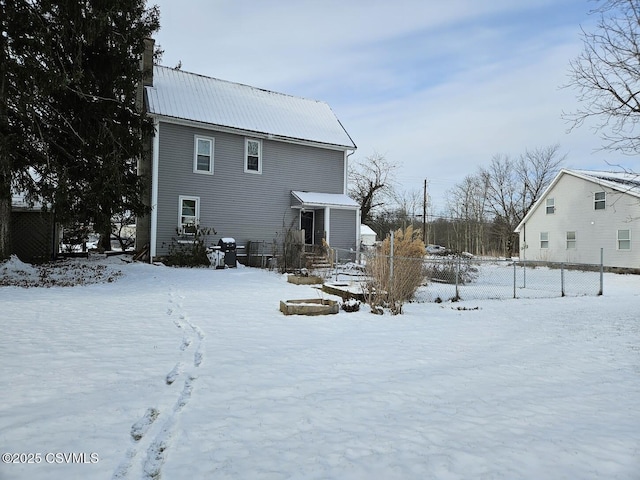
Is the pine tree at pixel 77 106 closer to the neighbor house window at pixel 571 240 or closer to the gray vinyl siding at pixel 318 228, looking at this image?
the gray vinyl siding at pixel 318 228

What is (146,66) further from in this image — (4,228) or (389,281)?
(389,281)

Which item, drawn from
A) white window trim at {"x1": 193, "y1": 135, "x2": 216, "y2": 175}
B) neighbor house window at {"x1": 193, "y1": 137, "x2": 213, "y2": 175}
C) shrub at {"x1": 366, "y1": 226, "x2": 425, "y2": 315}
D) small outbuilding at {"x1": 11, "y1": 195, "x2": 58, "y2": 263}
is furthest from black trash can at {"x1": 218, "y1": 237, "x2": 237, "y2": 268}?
shrub at {"x1": 366, "y1": 226, "x2": 425, "y2": 315}

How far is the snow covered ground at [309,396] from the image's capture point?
2.64 m

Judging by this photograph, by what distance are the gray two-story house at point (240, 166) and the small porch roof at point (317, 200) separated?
0.16 ft

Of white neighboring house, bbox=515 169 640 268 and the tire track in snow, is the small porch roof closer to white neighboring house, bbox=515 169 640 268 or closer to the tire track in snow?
white neighboring house, bbox=515 169 640 268

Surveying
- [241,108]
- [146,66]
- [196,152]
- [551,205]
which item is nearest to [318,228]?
[196,152]

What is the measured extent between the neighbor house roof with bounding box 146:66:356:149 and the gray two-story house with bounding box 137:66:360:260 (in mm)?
51

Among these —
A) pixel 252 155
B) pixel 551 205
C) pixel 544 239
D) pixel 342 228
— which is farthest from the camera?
pixel 544 239

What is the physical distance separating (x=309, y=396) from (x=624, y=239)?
23090 mm

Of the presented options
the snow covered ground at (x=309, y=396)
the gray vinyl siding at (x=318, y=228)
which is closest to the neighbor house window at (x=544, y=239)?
the gray vinyl siding at (x=318, y=228)

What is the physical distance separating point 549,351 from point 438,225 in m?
51.9

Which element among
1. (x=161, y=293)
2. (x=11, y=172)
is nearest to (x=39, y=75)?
(x=11, y=172)

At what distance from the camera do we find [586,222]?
22.7 metres

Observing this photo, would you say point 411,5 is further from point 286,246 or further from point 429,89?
point 286,246
